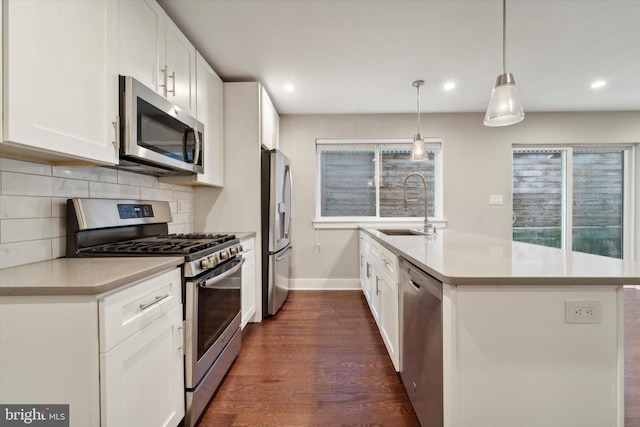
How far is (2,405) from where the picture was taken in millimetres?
887

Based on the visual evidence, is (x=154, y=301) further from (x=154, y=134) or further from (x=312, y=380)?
(x=312, y=380)

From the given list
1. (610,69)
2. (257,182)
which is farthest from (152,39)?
(610,69)

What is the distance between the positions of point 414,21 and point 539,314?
1936 millimetres

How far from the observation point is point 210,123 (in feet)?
8.08

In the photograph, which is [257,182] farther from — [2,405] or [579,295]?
[579,295]

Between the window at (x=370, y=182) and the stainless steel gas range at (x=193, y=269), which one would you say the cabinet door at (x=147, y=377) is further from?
the window at (x=370, y=182)

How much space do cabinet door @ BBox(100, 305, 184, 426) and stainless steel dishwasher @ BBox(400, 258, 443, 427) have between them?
112cm

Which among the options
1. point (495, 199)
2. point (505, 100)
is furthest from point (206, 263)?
point (495, 199)

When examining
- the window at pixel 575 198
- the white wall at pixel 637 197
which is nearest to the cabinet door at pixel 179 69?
the window at pixel 575 198

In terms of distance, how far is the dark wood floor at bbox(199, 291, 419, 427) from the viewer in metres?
1.52

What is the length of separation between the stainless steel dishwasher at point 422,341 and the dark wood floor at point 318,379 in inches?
10.1

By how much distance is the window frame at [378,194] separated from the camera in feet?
12.8

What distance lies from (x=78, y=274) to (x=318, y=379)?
4.77 feet

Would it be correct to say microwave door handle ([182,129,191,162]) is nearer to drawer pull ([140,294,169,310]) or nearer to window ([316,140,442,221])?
drawer pull ([140,294,169,310])
